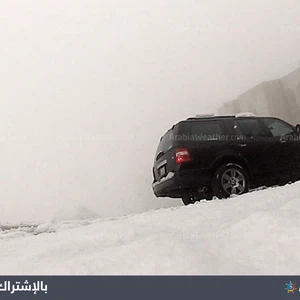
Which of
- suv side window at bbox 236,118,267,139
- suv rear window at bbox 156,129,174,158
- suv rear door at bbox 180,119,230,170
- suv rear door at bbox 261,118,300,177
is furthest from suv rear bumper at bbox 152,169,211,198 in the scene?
suv rear door at bbox 261,118,300,177

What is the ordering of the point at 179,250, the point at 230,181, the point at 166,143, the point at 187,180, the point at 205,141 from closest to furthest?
the point at 179,250
the point at 187,180
the point at 230,181
the point at 205,141
the point at 166,143

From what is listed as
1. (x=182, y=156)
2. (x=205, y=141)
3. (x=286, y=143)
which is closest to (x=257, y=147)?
(x=286, y=143)

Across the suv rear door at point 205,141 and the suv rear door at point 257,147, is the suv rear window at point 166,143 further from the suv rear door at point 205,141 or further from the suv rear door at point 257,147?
the suv rear door at point 257,147

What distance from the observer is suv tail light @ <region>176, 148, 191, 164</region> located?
247 inches

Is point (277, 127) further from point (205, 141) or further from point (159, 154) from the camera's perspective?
point (159, 154)

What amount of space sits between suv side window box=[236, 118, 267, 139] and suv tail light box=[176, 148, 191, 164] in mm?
1343

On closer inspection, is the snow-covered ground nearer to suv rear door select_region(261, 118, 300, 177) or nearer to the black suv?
the black suv

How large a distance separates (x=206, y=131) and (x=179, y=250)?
453 centimetres

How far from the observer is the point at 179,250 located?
242 centimetres

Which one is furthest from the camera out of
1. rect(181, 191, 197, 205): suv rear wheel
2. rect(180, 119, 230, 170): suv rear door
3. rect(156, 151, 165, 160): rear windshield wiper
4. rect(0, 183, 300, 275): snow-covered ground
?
rect(156, 151, 165, 160): rear windshield wiper

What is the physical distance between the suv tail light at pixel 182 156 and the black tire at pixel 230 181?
1.96 ft

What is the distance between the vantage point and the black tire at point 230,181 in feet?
20.7

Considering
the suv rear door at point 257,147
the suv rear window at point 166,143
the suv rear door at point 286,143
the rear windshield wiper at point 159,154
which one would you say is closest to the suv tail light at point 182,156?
the suv rear window at point 166,143
